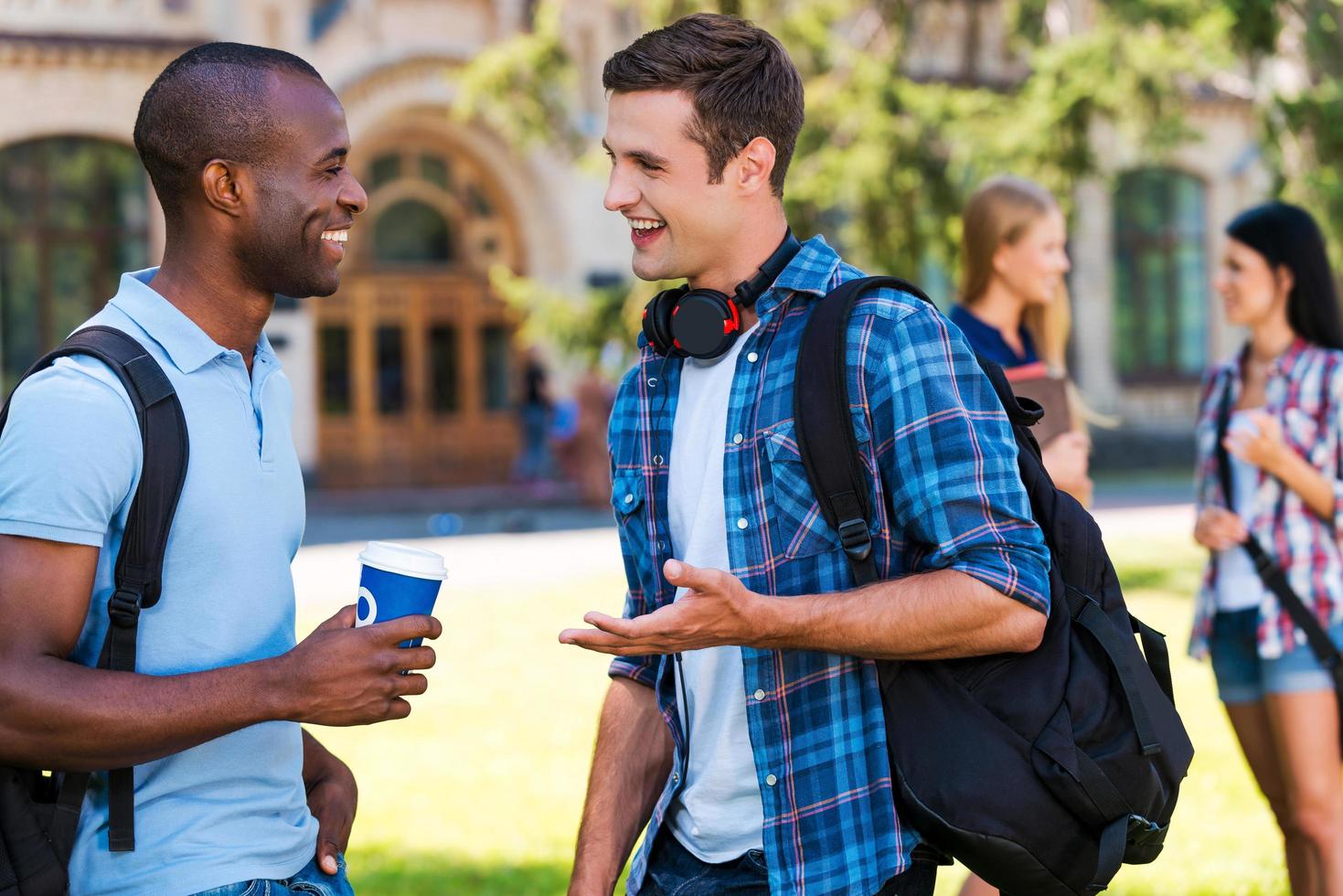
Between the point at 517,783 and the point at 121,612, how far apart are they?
5273mm

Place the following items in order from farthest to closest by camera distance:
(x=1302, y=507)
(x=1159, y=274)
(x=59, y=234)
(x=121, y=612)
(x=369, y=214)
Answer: (x=1159, y=274) → (x=369, y=214) → (x=59, y=234) → (x=1302, y=507) → (x=121, y=612)

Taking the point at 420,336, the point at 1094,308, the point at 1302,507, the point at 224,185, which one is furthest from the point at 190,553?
the point at 1094,308

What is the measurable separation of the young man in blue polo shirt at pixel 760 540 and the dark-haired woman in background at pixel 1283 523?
241 cm

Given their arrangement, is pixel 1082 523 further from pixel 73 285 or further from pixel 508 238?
pixel 508 238

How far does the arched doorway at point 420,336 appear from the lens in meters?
23.4

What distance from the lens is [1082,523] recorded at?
7.93 ft

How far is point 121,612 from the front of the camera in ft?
6.98

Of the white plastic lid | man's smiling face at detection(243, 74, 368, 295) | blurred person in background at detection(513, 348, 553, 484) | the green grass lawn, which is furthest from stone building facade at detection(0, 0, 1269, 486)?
the white plastic lid

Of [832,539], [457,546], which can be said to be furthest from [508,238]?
[832,539]

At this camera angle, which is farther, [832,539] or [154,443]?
[832,539]

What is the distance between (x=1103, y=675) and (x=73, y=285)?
69.1 ft

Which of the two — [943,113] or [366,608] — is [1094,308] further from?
[366,608]

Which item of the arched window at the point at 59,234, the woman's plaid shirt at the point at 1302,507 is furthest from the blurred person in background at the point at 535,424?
the woman's plaid shirt at the point at 1302,507

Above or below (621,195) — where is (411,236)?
above
